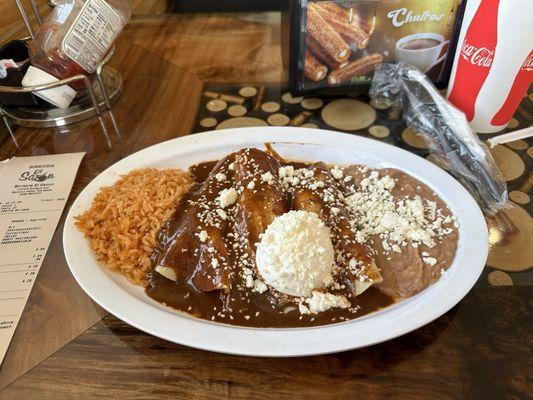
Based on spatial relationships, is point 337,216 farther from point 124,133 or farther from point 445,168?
point 124,133

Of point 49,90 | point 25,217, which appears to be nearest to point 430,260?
point 25,217

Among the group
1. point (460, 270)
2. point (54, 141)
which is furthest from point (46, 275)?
point (460, 270)

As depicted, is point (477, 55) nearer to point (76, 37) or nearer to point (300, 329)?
point (300, 329)

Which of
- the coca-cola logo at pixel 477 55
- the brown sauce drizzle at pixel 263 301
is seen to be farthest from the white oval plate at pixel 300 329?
the coca-cola logo at pixel 477 55

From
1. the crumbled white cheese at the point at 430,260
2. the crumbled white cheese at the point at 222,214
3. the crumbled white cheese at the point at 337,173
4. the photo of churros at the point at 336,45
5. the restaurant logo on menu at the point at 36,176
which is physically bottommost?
the restaurant logo on menu at the point at 36,176

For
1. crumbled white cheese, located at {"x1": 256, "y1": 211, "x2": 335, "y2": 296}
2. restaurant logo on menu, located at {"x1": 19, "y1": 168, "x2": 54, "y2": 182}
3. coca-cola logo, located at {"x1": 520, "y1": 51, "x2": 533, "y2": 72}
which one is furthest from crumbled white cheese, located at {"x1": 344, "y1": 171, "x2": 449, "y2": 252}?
restaurant logo on menu, located at {"x1": 19, "y1": 168, "x2": 54, "y2": 182}

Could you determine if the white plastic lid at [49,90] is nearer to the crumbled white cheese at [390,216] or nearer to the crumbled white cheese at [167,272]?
the crumbled white cheese at [167,272]
